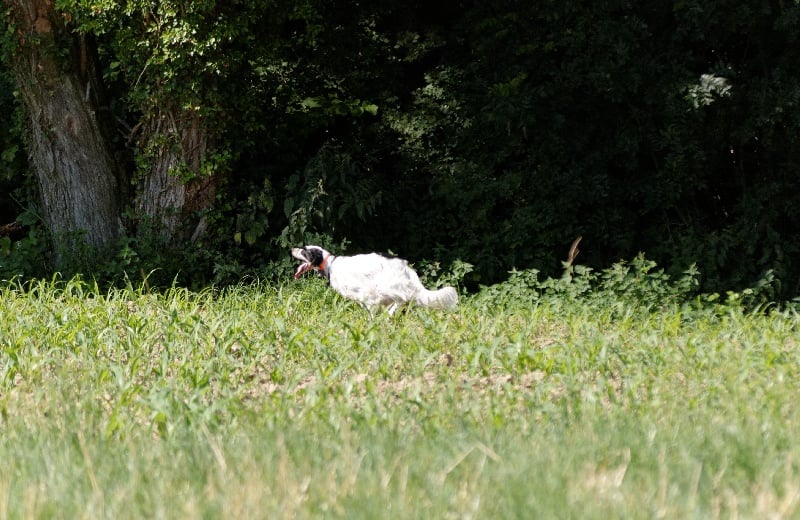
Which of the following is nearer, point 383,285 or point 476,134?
point 383,285

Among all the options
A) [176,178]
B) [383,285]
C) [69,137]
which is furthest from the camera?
[69,137]

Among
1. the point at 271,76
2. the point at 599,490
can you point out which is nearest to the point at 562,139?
the point at 271,76

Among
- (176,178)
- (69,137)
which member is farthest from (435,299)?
(69,137)

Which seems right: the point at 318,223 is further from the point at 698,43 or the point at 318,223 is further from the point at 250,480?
the point at 250,480

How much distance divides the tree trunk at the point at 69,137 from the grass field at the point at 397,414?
2.86m

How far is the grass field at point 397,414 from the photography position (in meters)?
3.55

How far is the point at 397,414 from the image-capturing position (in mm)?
4664

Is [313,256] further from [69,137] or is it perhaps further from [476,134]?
[69,137]

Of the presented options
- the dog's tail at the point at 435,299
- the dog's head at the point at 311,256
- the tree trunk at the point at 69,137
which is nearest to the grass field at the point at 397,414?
the dog's tail at the point at 435,299

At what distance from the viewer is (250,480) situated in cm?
362

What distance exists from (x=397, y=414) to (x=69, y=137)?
7353mm

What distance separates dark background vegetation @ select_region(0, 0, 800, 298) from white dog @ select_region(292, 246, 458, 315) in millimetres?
1948

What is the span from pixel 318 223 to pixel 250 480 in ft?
22.6

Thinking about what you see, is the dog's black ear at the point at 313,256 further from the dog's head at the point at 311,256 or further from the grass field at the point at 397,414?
the grass field at the point at 397,414
